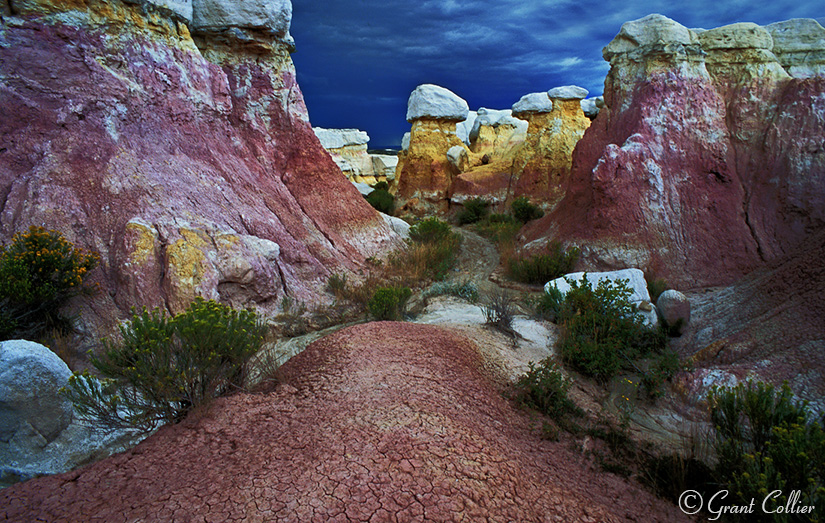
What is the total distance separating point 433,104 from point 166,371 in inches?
559

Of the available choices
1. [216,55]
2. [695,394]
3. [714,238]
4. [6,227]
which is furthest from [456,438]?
[216,55]

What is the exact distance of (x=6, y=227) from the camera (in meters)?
4.84

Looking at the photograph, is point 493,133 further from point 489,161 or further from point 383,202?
point 383,202

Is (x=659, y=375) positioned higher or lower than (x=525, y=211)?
lower

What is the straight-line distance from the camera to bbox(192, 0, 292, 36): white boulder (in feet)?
23.8

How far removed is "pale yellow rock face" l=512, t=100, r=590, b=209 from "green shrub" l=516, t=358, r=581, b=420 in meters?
10.2

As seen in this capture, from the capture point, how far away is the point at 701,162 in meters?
7.76

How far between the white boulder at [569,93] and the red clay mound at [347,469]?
504 inches

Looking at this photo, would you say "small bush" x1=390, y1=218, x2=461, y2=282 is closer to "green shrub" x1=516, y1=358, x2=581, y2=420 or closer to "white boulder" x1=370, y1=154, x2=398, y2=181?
"green shrub" x1=516, y1=358, x2=581, y2=420

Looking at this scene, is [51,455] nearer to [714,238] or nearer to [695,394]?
[695,394]

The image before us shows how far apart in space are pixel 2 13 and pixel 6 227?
2.67 metres

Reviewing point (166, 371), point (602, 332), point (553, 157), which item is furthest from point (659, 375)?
point (553, 157)

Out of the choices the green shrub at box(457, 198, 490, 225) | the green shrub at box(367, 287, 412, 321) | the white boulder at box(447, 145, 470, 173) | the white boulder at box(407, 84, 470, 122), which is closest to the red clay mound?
the green shrub at box(367, 287, 412, 321)

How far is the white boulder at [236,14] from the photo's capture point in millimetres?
7250
